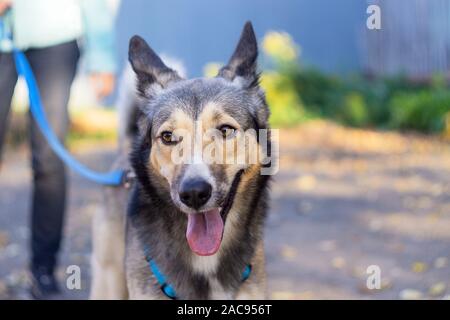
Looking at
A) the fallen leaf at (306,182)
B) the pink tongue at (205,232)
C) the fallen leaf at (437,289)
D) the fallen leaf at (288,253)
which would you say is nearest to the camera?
the pink tongue at (205,232)

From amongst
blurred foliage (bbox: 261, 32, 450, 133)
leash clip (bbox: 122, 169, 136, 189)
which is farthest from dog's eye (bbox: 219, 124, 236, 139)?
blurred foliage (bbox: 261, 32, 450, 133)

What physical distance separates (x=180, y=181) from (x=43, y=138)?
184 cm

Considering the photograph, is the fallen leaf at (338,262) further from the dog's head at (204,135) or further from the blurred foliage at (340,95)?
the blurred foliage at (340,95)

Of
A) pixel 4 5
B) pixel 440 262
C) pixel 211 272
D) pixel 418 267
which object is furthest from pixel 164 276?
pixel 440 262

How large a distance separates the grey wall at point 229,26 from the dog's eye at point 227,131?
804 centimetres

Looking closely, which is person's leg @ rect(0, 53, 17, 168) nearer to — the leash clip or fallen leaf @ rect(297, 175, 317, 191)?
the leash clip

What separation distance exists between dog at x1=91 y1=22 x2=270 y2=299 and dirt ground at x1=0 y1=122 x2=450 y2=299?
156 centimetres

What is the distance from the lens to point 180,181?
2.92m

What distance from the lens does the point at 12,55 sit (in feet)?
14.3

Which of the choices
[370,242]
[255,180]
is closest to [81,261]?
[370,242]

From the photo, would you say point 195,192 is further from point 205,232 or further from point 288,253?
point 288,253

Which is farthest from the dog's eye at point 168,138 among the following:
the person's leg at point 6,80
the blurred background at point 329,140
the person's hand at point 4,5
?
the person's hand at point 4,5

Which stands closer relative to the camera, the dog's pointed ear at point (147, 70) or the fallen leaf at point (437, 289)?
the dog's pointed ear at point (147, 70)

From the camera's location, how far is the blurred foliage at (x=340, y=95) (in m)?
9.62
